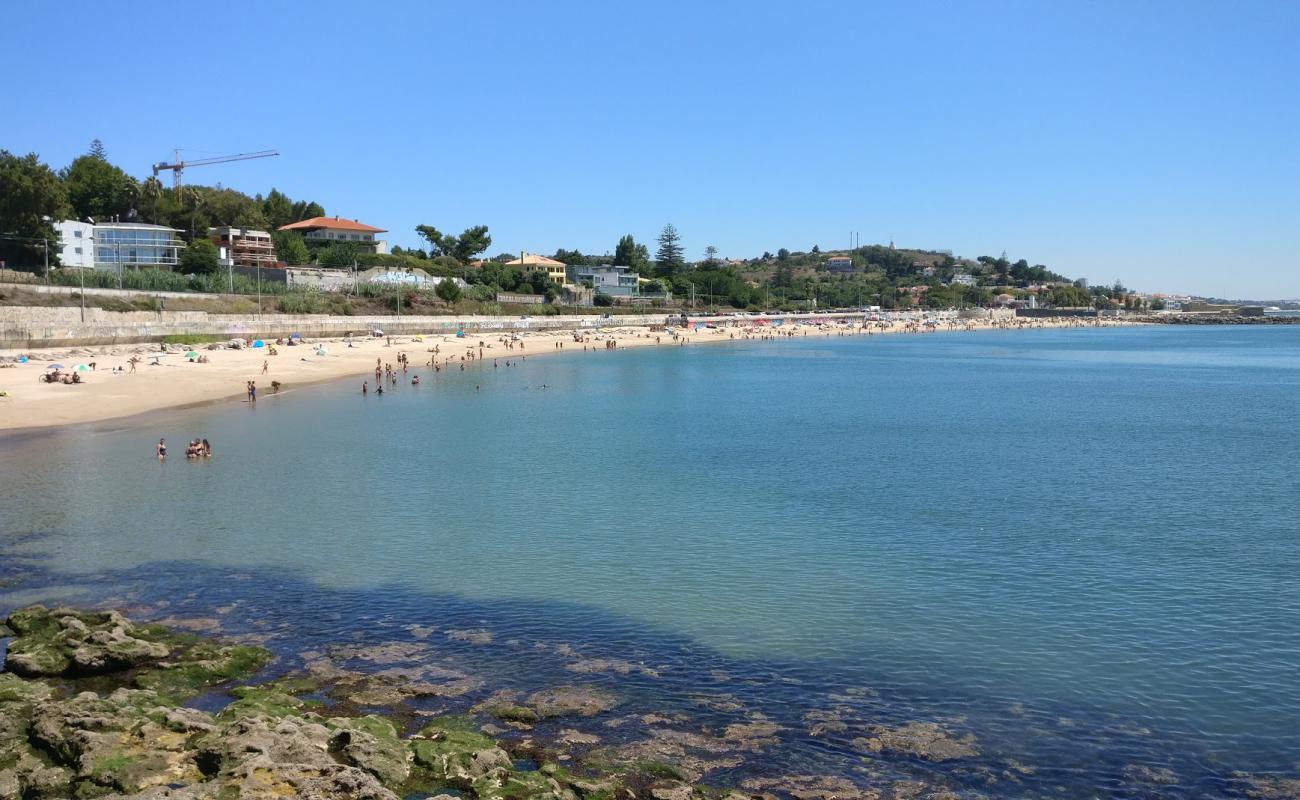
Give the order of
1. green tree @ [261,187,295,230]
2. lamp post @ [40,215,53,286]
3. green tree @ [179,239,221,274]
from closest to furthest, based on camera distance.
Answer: lamp post @ [40,215,53,286], green tree @ [179,239,221,274], green tree @ [261,187,295,230]

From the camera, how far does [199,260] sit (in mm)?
81562

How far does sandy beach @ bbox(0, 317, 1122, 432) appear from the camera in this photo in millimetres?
36625

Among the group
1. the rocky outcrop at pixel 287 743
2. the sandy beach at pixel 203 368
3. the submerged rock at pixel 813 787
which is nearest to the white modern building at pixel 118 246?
the sandy beach at pixel 203 368

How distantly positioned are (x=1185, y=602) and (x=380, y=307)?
3291 inches

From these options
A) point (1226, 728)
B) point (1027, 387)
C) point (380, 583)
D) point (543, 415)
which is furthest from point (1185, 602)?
point (1027, 387)

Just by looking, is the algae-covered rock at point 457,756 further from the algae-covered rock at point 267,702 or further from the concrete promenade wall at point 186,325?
the concrete promenade wall at point 186,325

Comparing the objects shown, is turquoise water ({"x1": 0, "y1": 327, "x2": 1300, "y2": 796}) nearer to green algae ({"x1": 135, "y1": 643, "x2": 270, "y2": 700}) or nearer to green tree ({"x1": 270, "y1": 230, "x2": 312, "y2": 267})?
green algae ({"x1": 135, "y1": 643, "x2": 270, "y2": 700})

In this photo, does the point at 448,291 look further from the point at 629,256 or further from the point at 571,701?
the point at 571,701

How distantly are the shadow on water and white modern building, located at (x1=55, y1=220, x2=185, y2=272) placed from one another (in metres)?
→ 71.3

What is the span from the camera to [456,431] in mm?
35812

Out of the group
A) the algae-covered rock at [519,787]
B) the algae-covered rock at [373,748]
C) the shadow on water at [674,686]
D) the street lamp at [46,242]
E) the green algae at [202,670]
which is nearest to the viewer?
the algae-covered rock at [519,787]

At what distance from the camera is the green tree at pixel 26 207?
63656 millimetres

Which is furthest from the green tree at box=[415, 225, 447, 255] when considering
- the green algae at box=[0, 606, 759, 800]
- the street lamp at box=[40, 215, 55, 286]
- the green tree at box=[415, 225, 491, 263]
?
the green algae at box=[0, 606, 759, 800]

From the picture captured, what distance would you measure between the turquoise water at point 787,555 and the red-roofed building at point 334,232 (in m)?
77.0
